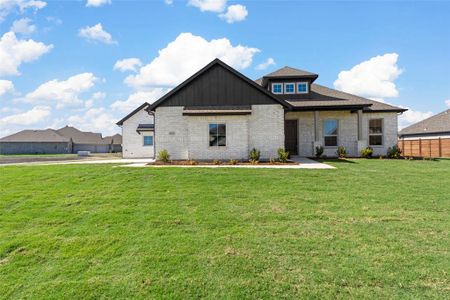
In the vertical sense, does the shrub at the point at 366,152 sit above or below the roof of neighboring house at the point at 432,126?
below

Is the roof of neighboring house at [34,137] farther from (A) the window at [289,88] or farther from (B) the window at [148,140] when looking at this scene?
(A) the window at [289,88]

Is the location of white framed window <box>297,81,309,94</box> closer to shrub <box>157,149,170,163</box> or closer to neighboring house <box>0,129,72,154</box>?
shrub <box>157,149,170,163</box>

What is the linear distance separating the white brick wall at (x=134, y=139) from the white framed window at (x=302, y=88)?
47.2ft

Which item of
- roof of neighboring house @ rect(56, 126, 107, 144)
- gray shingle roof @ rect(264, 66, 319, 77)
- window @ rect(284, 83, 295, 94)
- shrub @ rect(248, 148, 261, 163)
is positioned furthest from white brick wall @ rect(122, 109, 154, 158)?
roof of neighboring house @ rect(56, 126, 107, 144)

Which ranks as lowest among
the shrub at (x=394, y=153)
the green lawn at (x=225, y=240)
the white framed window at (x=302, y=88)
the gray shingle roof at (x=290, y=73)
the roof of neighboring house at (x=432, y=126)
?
the green lawn at (x=225, y=240)

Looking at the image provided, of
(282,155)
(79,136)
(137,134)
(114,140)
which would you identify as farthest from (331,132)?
(79,136)

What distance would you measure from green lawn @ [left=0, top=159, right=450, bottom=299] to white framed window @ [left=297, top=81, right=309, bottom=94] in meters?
11.3

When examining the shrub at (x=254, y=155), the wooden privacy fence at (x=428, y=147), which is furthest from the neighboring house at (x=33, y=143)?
the wooden privacy fence at (x=428, y=147)

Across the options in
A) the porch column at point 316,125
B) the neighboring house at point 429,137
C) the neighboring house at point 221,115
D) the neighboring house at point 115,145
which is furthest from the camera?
the neighboring house at point 115,145

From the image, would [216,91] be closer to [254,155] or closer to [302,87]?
[254,155]

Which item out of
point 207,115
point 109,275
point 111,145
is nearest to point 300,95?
point 207,115

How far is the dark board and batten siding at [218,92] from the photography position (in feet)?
51.1

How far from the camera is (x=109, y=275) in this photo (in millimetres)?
3916

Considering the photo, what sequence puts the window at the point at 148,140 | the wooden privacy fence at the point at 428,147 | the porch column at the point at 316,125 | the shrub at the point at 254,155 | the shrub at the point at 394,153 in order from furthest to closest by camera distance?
the window at the point at 148,140 < the wooden privacy fence at the point at 428,147 < the shrub at the point at 394,153 < the porch column at the point at 316,125 < the shrub at the point at 254,155
